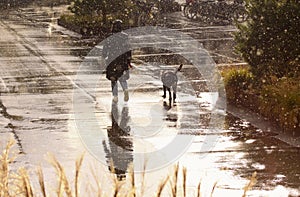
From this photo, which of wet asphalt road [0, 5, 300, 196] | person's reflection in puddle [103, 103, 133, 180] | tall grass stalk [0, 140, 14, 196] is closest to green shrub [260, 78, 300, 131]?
wet asphalt road [0, 5, 300, 196]

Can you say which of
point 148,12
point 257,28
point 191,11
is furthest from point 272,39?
point 191,11

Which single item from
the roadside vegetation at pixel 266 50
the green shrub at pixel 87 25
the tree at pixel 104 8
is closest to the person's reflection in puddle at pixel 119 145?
the roadside vegetation at pixel 266 50

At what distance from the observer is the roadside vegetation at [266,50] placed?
1351cm

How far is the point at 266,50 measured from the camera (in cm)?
1390

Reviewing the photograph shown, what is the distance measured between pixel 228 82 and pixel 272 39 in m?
1.29

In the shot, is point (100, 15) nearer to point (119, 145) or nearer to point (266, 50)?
point (266, 50)

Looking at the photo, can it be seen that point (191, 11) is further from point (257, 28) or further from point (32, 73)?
point (257, 28)

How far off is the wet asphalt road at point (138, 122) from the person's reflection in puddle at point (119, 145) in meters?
0.04

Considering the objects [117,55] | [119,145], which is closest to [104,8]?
[117,55]

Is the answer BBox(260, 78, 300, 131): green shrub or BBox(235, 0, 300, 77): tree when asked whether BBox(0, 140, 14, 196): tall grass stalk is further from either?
BBox(235, 0, 300, 77): tree

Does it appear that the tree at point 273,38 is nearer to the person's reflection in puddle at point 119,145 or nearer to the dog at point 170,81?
the dog at point 170,81

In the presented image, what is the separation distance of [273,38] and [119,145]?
15.4 ft

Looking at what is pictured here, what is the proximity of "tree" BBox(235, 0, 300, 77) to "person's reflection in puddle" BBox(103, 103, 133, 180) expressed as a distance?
2.85 m

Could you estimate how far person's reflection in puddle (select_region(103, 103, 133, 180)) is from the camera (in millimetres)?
9242
